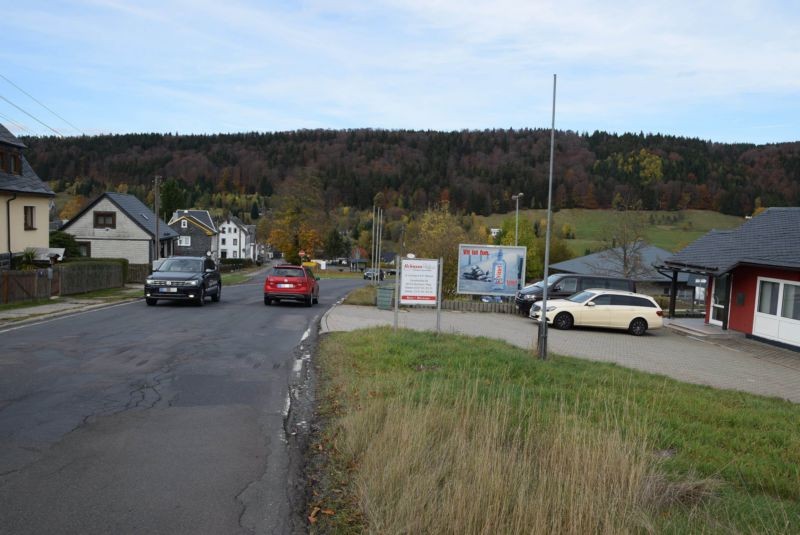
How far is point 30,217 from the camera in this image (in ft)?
108

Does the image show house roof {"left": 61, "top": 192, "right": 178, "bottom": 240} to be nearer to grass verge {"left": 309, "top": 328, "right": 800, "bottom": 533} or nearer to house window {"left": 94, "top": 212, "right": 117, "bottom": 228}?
house window {"left": 94, "top": 212, "right": 117, "bottom": 228}

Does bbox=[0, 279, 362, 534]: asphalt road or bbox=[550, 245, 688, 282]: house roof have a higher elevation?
bbox=[550, 245, 688, 282]: house roof

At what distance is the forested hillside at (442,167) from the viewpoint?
11350 cm

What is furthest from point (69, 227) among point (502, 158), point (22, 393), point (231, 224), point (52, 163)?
point (502, 158)

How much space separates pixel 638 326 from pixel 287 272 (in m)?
13.5

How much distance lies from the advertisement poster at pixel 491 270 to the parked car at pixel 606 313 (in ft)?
18.1

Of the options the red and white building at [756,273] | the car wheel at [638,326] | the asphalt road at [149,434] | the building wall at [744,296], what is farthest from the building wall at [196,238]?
A: the asphalt road at [149,434]

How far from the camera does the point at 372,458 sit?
537 cm

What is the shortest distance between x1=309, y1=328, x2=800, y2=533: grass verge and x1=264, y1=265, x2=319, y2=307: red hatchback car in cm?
1606

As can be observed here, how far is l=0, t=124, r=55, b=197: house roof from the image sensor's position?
100 ft

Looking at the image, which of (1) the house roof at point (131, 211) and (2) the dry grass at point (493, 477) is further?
(1) the house roof at point (131, 211)

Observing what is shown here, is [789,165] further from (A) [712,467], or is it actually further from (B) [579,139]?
(A) [712,467]

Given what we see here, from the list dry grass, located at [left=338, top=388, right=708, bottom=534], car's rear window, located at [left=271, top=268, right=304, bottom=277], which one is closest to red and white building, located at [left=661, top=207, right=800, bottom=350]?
car's rear window, located at [left=271, top=268, right=304, bottom=277]

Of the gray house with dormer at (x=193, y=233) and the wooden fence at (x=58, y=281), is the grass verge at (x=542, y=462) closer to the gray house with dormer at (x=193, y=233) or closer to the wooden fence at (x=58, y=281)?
the wooden fence at (x=58, y=281)
